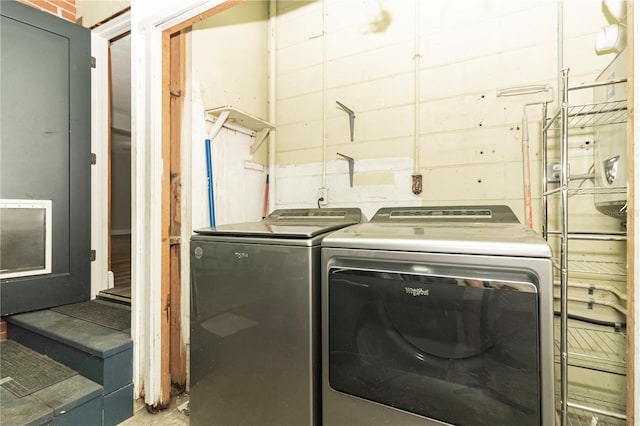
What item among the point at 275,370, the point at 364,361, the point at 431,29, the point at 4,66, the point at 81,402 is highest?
the point at 431,29

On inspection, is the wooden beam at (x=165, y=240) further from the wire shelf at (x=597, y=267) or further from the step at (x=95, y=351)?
the wire shelf at (x=597, y=267)

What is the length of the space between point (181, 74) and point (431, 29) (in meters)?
1.60

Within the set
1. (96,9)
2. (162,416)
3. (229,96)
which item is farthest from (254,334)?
(96,9)

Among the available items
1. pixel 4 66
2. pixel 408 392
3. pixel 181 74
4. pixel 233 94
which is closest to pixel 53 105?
pixel 4 66

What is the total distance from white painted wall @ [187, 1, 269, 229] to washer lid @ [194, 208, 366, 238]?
0.29m

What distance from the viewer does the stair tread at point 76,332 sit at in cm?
160

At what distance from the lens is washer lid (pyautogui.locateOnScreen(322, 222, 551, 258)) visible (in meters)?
0.96

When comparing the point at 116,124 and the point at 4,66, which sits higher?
the point at 116,124

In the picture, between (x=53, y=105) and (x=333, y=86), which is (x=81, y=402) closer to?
(x=53, y=105)

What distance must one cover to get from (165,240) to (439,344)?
4.97ft

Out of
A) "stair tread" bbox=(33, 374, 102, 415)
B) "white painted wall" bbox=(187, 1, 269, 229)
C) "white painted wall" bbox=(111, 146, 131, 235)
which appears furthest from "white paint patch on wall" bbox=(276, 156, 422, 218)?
"white painted wall" bbox=(111, 146, 131, 235)

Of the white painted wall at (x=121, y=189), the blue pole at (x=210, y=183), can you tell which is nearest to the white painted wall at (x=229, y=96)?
the blue pole at (x=210, y=183)

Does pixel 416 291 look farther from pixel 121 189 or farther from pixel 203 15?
pixel 121 189

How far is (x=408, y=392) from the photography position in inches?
43.1
